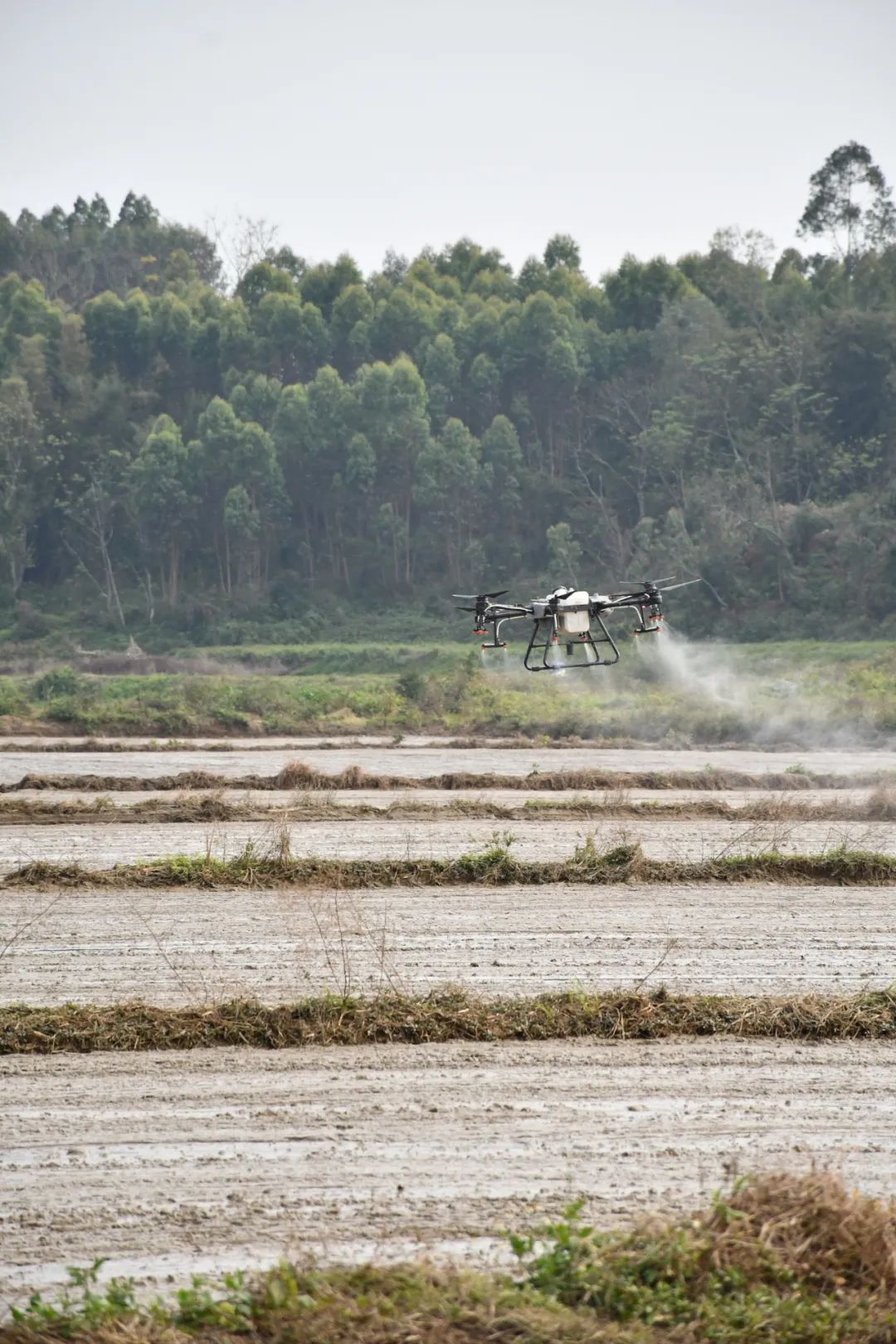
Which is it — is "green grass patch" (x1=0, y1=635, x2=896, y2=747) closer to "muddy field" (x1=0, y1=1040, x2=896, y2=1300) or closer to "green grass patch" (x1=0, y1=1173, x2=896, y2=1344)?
"muddy field" (x1=0, y1=1040, x2=896, y2=1300)

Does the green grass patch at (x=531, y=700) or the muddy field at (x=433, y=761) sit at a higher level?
the green grass patch at (x=531, y=700)

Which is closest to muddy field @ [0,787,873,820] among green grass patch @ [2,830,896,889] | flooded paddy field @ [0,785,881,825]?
flooded paddy field @ [0,785,881,825]

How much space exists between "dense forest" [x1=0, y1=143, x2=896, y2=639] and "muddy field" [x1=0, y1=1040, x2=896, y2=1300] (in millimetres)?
A: 55012

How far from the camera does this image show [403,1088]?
1138cm

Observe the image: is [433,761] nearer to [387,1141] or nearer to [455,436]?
[387,1141]

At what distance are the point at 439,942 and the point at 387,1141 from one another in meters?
6.00

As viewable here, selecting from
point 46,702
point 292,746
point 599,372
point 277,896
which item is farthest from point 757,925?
point 599,372

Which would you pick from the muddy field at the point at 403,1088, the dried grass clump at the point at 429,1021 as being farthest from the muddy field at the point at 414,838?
the dried grass clump at the point at 429,1021

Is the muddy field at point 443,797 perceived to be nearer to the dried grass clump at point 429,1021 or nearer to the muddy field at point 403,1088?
the muddy field at point 403,1088

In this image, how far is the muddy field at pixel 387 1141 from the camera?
8.84 meters

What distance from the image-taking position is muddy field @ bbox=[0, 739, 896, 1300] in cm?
907

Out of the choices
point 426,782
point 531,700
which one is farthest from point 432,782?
point 531,700

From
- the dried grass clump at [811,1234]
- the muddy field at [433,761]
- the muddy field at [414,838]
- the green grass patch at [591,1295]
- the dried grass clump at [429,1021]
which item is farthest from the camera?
the muddy field at [433,761]

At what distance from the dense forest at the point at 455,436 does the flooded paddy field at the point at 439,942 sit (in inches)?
1896
